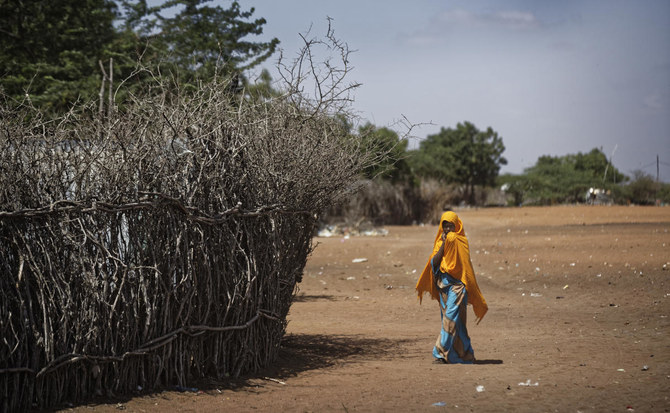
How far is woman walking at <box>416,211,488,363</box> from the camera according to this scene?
7254mm

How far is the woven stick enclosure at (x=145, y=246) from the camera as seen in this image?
5.23 meters

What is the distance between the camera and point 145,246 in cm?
573

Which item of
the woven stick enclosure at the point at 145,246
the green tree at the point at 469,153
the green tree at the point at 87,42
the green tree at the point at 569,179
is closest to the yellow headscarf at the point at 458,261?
the woven stick enclosure at the point at 145,246

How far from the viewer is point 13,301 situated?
5.23 metres

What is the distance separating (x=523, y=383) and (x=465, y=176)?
60.9 m

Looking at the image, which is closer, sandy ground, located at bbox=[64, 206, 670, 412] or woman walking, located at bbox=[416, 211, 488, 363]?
sandy ground, located at bbox=[64, 206, 670, 412]

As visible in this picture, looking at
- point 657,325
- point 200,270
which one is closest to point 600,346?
point 657,325

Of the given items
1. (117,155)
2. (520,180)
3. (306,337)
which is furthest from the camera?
(520,180)

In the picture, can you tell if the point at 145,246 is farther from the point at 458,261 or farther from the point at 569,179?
the point at 569,179

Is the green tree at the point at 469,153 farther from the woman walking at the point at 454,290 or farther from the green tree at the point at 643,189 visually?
the woman walking at the point at 454,290

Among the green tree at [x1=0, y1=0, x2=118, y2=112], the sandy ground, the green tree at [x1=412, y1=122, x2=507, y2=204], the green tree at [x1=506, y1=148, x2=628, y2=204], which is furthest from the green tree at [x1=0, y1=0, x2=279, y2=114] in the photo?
the green tree at [x1=412, y1=122, x2=507, y2=204]

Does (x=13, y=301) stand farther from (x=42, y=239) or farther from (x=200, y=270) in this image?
(x=200, y=270)

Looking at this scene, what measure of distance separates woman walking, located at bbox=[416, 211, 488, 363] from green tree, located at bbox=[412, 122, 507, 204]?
53729mm

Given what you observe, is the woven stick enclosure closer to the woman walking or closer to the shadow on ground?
the shadow on ground
